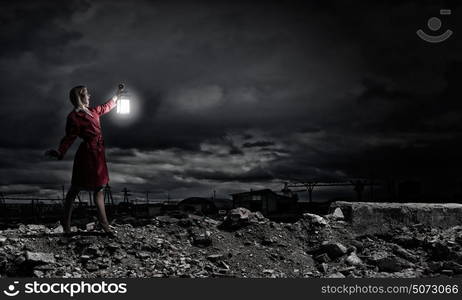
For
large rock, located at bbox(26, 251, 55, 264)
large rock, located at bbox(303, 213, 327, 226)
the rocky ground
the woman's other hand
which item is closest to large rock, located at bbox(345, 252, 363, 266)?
the rocky ground

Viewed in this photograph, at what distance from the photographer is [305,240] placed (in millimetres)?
7395

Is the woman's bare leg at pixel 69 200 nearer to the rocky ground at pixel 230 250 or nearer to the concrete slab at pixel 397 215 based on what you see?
the rocky ground at pixel 230 250

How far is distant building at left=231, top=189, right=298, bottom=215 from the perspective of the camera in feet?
79.6

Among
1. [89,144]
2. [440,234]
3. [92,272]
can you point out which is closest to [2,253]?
[92,272]

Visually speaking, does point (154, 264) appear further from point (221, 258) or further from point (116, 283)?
point (116, 283)

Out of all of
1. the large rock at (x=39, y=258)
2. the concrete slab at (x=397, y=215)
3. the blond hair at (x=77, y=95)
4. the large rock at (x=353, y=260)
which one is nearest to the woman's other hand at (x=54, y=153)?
the blond hair at (x=77, y=95)

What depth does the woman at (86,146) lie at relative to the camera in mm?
5320

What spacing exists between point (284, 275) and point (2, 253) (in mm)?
3746

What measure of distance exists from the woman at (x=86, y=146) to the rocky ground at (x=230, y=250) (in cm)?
87

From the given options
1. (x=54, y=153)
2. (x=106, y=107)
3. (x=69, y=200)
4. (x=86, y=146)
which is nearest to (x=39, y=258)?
(x=69, y=200)

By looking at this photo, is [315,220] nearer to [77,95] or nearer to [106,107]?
[106,107]

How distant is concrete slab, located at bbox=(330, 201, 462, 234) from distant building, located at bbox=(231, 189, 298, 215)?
15.5 metres

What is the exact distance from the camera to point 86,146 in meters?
5.38

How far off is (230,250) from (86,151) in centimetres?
257
